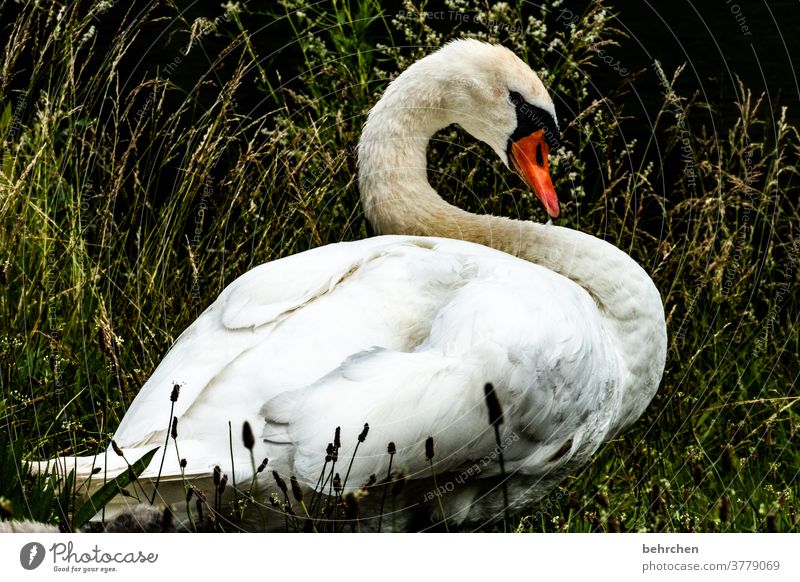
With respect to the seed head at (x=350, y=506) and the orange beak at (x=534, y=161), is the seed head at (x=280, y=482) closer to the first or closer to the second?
the seed head at (x=350, y=506)

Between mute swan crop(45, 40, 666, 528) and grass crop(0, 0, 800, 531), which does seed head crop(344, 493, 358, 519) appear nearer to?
mute swan crop(45, 40, 666, 528)

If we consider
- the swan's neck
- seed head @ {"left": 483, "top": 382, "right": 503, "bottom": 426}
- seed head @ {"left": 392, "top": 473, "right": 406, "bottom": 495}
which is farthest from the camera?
the swan's neck

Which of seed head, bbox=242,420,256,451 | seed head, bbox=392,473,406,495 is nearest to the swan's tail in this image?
seed head, bbox=242,420,256,451

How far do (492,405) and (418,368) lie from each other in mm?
237

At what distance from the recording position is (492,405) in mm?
2615

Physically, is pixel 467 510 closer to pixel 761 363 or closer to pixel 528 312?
pixel 528 312

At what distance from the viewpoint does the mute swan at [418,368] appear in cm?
274

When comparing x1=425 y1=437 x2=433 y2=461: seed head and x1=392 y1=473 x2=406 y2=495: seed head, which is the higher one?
x1=425 y1=437 x2=433 y2=461: seed head
